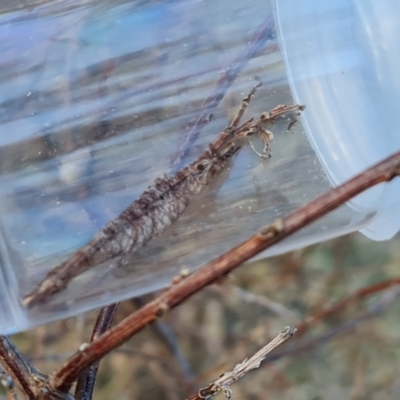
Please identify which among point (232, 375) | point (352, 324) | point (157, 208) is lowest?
point (352, 324)

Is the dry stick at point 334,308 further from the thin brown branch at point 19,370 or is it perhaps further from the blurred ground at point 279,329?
the thin brown branch at point 19,370

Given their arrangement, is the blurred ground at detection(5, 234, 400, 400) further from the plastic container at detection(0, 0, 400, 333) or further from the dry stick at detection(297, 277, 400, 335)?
the plastic container at detection(0, 0, 400, 333)

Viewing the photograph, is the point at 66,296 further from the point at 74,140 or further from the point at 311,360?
the point at 311,360

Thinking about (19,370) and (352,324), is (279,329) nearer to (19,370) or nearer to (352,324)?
(352,324)

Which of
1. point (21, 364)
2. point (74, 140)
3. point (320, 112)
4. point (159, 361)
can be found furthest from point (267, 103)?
point (159, 361)

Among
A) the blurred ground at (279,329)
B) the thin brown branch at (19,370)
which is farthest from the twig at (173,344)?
the thin brown branch at (19,370)

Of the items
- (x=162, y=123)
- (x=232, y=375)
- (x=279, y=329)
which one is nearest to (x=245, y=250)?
(x=232, y=375)

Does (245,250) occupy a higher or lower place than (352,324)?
higher
